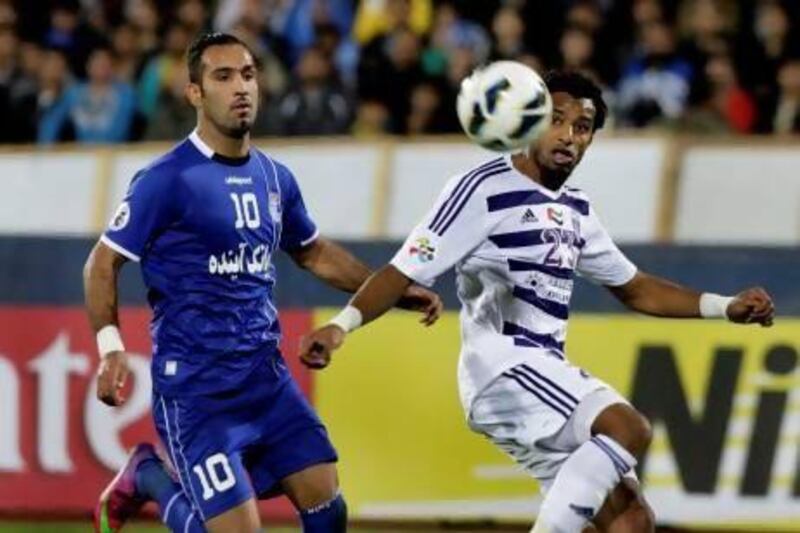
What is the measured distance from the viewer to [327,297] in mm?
12578

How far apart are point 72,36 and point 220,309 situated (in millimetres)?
9402

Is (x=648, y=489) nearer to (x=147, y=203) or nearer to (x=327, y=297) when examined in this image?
(x=327, y=297)

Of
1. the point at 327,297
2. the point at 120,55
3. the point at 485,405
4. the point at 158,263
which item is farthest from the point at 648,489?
the point at 120,55

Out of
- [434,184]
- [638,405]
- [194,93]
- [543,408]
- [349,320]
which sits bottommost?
[638,405]

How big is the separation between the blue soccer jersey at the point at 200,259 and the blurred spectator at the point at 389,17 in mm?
7588

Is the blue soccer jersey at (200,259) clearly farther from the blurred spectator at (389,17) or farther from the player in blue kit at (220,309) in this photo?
the blurred spectator at (389,17)

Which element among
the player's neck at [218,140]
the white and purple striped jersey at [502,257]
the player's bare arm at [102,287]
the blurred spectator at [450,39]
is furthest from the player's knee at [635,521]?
the blurred spectator at [450,39]

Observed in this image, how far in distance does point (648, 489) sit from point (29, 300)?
11.7 ft

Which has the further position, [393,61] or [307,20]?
[307,20]

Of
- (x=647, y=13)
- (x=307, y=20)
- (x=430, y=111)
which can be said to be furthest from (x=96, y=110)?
(x=647, y=13)

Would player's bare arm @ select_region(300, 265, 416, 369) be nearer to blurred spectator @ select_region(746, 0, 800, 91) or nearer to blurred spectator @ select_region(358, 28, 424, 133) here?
blurred spectator @ select_region(746, 0, 800, 91)

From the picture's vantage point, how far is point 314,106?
51.6 ft

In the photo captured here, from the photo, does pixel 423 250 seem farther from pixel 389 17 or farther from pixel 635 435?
pixel 389 17

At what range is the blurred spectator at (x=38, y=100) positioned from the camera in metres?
16.9
